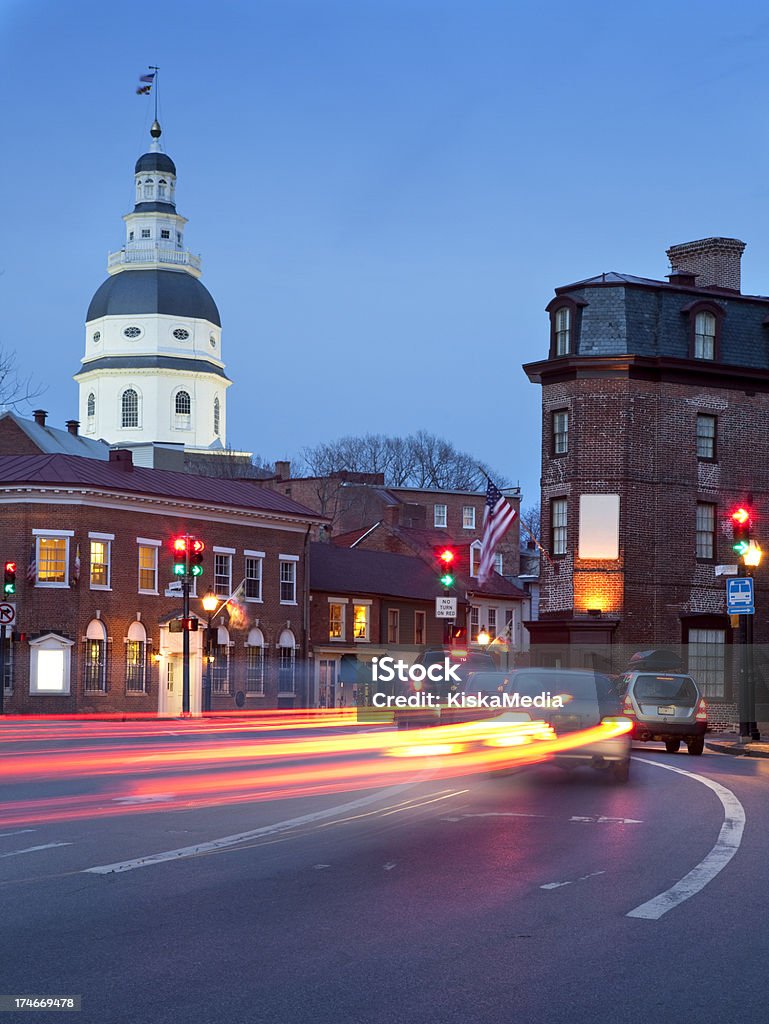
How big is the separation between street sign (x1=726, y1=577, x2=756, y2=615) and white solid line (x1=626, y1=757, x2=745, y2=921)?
16.6m

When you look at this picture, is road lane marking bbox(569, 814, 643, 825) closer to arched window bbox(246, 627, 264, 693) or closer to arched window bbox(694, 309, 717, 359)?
arched window bbox(694, 309, 717, 359)

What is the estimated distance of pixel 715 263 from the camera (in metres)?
55.3

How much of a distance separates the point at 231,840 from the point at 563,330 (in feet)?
133

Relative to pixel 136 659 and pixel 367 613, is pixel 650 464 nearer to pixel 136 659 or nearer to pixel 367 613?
pixel 136 659

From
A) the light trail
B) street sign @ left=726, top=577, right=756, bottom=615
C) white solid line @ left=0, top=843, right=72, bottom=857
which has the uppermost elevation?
street sign @ left=726, top=577, right=756, bottom=615

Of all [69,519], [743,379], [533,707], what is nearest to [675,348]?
[743,379]

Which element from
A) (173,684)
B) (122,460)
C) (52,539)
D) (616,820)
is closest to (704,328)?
(122,460)

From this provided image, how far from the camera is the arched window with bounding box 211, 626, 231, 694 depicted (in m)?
63.0

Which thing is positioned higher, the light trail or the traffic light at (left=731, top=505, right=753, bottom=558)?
the traffic light at (left=731, top=505, right=753, bottom=558)

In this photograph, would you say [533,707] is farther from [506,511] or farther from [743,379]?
[743,379]

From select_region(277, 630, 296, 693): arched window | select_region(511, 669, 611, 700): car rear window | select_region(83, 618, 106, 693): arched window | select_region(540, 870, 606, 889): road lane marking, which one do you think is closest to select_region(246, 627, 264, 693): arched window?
select_region(277, 630, 296, 693): arched window

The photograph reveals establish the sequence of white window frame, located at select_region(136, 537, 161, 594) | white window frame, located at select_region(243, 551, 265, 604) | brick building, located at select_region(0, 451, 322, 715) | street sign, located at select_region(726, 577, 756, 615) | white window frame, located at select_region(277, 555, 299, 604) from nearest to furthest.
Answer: street sign, located at select_region(726, 577, 756, 615)
brick building, located at select_region(0, 451, 322, 715)
white window frame, located at select_region(136, 537, 161, 594)
white window frame, located at select_region(243, 551, 265, 604)
white window frame, located at select_region(277, 555, 299, 604)

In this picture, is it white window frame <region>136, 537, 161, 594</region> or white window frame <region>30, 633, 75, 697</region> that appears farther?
white window frame <region>136, 537, 161, 594</region>

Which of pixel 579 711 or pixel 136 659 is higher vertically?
pixel 579 711
